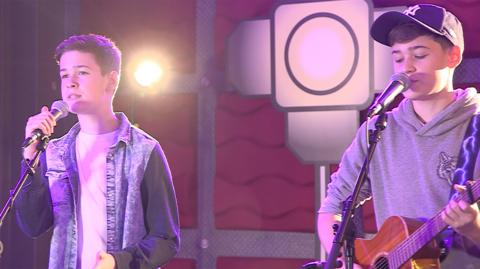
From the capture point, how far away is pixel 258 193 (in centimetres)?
425

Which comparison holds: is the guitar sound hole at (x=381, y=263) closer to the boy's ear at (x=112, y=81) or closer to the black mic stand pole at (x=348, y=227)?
the black mic stand pole at (x=348, y=227)

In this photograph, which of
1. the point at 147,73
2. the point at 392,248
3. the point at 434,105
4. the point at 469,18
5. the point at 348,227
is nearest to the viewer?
the point at 348,227

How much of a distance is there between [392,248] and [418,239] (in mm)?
150

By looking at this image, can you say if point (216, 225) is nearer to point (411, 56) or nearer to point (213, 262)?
point (213, 262)

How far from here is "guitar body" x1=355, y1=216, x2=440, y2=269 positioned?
2168mm

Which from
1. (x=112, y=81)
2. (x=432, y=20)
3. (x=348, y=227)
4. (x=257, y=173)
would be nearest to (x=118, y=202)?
(x=112, y=81)

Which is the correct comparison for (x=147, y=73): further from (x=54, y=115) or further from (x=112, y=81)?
(x=54, y=115)

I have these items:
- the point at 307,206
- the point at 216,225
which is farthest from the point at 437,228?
the point at 216,225

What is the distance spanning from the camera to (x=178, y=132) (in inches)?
175

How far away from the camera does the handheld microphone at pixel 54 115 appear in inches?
90.5

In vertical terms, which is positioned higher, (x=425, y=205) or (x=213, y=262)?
(x=425, y=205)

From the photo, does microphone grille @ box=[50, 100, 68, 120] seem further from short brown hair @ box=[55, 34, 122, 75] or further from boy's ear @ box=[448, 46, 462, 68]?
boy's ear @ box=[448, 46, 462, 68]

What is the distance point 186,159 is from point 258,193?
0.55 meters

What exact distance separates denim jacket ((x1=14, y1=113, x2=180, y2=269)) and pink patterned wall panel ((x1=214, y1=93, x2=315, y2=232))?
5.15 feet
